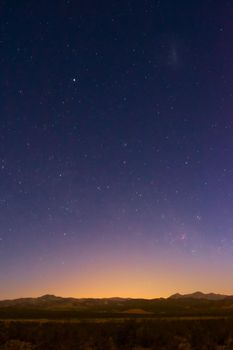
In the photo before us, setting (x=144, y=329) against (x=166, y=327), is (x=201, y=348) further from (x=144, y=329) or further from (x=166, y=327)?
(x=166, y=327)

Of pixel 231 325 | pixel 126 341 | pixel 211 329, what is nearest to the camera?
pixel 126 341

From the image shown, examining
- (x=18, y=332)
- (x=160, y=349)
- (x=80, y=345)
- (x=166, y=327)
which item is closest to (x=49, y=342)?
(x=80, y=345)

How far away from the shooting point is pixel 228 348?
23.3m

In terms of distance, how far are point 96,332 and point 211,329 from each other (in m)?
6.91

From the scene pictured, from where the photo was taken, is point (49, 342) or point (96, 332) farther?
point (96, 332)

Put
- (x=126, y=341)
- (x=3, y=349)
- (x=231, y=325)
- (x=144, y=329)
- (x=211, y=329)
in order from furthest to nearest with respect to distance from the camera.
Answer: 1. (x=231, y=325)
2. (x=211, y=329)
3. (x=144, y=329)
4. (x=126, y=341)
5. (x=3, y=349)

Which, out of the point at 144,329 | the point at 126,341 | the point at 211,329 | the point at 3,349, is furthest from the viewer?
the point at 211,329

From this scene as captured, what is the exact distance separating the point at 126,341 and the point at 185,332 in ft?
13.3

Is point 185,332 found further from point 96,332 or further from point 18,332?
point 18,332

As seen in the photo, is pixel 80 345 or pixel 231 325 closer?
pixel 80 345

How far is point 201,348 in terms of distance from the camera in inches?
906

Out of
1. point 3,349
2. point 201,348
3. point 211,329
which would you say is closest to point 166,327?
point 211,329

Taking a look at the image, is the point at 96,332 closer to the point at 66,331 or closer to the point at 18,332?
the point at 66,331

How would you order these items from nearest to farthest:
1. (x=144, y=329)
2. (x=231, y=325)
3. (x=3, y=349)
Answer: (x=3, y=349)
(x=144, y=329)
(x=231, y=325)
